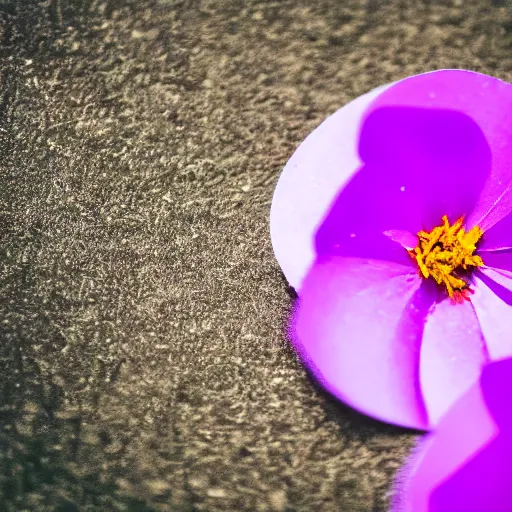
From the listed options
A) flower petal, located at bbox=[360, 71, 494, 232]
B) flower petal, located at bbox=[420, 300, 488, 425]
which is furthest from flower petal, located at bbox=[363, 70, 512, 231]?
flower petal, located at bbox=[420, 300, 488, 425]

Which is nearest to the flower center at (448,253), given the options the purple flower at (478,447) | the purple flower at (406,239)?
the purple flower at (406,239)

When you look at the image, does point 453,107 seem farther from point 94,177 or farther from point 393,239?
point 94,177

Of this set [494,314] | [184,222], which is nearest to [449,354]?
[494,314]

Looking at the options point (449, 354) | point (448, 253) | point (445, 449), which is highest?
point (448, 253)

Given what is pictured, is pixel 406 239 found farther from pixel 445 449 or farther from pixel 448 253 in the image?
pixel 445 449

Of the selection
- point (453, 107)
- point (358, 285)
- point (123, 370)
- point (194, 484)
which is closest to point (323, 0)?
point (453, 107)

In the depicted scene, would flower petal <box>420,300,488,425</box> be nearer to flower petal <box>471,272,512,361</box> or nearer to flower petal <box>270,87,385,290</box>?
Result: flower petal <box>471,272,512,361</box>
